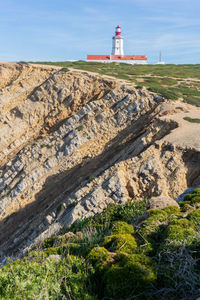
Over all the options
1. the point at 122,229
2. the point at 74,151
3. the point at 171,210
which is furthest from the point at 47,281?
the point at 74,151

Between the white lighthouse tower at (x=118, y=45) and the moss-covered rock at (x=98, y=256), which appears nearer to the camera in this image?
the moss-covered rock at (x=98, y=256)

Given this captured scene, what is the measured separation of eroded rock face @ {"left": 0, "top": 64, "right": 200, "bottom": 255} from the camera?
59.3 ft

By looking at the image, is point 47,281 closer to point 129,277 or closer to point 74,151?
point 129,277

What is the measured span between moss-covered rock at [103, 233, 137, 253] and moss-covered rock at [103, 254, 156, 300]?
0.82 meters

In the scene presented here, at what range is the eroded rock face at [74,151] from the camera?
59.3ft

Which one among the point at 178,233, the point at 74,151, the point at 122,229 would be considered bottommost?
the point at 74,151

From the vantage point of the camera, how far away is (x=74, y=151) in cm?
2669

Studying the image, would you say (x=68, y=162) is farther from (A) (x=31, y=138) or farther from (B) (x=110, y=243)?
(B) (x=110, y=243)

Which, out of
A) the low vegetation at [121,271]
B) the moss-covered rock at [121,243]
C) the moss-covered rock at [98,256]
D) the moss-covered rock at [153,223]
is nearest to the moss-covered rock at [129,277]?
the low vegetation at [121,271]

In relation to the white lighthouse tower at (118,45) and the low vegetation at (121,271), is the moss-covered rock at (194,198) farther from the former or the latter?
the white lighthouse tower at (118,45)

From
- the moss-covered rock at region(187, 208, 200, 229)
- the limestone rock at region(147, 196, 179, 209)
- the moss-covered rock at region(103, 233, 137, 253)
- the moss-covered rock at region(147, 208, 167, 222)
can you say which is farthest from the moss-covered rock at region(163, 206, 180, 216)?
the moss-covered rock at region(103, 233, 137, 253)

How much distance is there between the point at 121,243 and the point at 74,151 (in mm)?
19703

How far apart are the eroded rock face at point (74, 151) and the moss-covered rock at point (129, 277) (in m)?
9.30

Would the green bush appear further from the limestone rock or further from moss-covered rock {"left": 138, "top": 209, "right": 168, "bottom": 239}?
the limestone rock
